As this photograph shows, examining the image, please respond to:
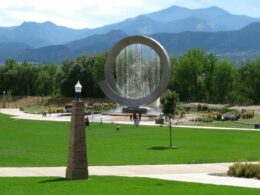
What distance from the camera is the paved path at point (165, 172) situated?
20034 mm

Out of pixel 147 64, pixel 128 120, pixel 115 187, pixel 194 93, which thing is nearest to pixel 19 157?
pixel 115 187

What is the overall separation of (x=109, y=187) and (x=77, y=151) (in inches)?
118

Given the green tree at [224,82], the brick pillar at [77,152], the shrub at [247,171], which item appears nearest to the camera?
the brick pillar at [77,152]

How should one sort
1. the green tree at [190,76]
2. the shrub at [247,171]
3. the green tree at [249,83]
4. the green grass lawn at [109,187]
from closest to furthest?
the green grass lawn at [109,187], the shrub at [247,171], the green tree at [249,83], the green tree at [190,76]

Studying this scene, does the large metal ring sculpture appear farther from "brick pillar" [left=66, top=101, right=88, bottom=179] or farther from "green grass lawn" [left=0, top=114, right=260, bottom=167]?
"brick pillar" [left=66, top=101, right=88, bottom=179]

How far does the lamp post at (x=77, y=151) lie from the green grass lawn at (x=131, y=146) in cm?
490

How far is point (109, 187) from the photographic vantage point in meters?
17.2

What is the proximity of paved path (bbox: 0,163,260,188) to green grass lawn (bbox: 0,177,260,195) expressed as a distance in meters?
1.56

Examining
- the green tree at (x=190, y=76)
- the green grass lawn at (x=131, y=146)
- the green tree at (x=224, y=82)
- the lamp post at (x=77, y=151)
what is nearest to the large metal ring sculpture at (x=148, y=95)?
the green grass lawn at (x=131, y=146)

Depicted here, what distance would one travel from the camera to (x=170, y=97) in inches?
1358

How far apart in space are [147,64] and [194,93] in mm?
25204

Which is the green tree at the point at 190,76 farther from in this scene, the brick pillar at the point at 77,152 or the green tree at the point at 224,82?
the brick pillar at the point at 77,152

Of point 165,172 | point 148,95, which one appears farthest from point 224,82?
point 165,172

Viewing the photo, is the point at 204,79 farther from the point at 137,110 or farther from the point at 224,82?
the point at 137,110
